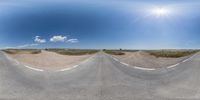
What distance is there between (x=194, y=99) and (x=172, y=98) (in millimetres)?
653

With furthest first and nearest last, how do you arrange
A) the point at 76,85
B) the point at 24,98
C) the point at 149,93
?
the point at 76,85 → the point at 149,93 → the point at 24,98

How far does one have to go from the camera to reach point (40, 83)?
12.6 m

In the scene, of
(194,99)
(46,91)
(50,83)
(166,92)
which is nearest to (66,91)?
(46,91)

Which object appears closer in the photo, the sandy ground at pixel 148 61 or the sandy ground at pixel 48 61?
the sandy ground at pixel 48 61

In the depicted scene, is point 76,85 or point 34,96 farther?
point 76,85

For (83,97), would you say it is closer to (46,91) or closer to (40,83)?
(46,91)

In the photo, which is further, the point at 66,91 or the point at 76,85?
the point at 76,85

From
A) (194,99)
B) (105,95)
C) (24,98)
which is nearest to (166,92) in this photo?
(194,99)

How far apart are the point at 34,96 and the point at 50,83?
2970mm

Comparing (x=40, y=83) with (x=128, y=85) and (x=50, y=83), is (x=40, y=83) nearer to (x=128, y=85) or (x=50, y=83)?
(x=50, y=83)

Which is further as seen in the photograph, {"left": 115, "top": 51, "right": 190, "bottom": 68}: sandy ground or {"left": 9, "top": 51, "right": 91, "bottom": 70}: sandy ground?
{"left": 115, "top": 51, "right": 190, "bottom": 68}: sandy ground

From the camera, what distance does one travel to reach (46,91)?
10.8 meters

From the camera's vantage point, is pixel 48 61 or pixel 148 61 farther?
pixel 148 61

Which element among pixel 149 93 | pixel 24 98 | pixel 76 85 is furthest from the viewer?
pixel 76 85
